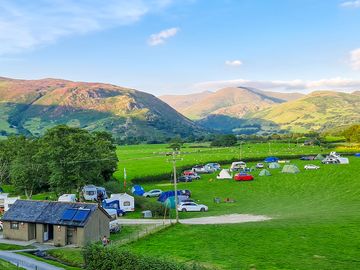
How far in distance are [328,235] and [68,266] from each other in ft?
80.1

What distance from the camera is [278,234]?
41.8m

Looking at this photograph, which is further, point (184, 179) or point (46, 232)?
point (184, 179)

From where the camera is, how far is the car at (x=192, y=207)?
194 ft

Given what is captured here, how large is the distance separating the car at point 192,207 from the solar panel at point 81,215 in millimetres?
17234

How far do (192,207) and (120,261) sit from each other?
94.7 feet

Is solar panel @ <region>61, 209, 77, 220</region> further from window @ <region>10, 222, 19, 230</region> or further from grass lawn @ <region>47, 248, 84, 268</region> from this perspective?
window @ <region>10, 222, 19, 230</region>

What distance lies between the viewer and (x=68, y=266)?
36.6m

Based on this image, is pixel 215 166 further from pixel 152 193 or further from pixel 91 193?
pixel 91 193

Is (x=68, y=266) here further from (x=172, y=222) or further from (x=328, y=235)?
(x=328, y=235)

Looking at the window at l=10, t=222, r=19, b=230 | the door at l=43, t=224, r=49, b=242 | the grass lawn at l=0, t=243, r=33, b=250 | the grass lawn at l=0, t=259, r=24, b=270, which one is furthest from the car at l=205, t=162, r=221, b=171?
the grass lawn at l=0, t=259, r=24, b=270

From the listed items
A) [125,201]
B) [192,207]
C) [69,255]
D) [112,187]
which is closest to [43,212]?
[69,255]

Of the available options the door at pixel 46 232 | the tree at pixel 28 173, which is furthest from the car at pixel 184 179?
the door at pixel 46 232

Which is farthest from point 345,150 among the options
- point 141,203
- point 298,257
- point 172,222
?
point 298,257

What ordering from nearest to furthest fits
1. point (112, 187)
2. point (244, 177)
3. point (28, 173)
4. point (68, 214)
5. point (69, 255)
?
point (69, 255), point (68, 214), point (28, 173), point (112, 187), point (244, 177)
